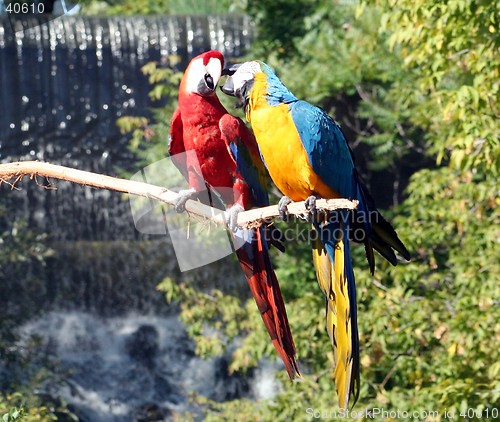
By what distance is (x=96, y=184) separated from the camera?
8.59 feet

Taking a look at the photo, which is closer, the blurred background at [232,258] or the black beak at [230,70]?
the black beak at [230,70]

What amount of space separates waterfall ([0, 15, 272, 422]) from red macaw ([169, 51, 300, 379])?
147 inches

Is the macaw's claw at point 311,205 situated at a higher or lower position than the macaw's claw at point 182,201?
lower

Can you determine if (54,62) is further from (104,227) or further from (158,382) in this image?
(158,382)

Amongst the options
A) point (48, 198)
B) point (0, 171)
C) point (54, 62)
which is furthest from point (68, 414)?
point (0, 171)

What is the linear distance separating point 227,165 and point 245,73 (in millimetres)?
462

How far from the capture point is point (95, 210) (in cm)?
757

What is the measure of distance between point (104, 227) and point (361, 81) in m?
2.32

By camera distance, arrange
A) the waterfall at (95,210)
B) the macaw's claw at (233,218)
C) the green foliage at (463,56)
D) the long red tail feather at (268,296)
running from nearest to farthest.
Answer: the long red tail feather at (268,296), the macaw's claw at (233,218), the green foliage at (463,56), the waterfall at (95,210)

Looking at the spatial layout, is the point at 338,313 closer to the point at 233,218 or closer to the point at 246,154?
the point at 233,218

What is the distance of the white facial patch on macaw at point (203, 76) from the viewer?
2945mm

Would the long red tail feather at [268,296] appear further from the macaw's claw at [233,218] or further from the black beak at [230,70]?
the black beak at [230,70]

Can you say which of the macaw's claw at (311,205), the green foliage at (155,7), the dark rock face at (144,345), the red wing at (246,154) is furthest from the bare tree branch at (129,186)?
the green foliage at (155,7)

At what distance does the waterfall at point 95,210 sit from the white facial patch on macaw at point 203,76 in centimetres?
395
